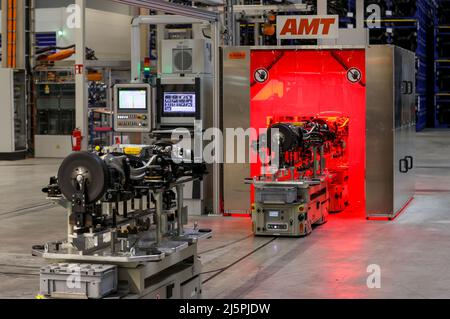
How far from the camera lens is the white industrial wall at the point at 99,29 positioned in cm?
2273

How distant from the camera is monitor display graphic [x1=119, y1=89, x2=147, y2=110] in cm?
1134

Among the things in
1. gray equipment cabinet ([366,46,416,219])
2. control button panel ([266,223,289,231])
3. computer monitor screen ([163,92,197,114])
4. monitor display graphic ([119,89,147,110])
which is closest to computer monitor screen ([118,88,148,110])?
monitor display graphic ([119,89,147,110])

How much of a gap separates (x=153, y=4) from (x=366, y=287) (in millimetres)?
3706

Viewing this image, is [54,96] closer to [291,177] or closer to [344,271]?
[291,177]

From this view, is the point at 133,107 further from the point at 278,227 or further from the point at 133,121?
the point at 278,227

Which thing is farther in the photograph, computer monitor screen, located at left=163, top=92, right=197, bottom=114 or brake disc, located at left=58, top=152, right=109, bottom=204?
computer monitor screen, located at left=163, top=92, right=197, bottom=114

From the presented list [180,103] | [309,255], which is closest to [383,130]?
[180,103]

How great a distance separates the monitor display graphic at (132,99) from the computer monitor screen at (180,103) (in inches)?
11.3

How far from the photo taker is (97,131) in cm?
2080

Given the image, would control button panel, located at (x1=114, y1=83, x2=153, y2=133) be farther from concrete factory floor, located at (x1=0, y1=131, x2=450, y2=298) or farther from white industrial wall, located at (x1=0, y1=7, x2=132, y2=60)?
white industrial wall, located at (x1=0, y1=7, x2=132, y2=60)

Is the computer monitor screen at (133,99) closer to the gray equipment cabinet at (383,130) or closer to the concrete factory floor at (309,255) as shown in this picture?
the concrete factory floor at (309,255)

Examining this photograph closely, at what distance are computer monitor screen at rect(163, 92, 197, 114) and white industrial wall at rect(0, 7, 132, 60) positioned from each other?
1205cm

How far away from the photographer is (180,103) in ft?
37.0
